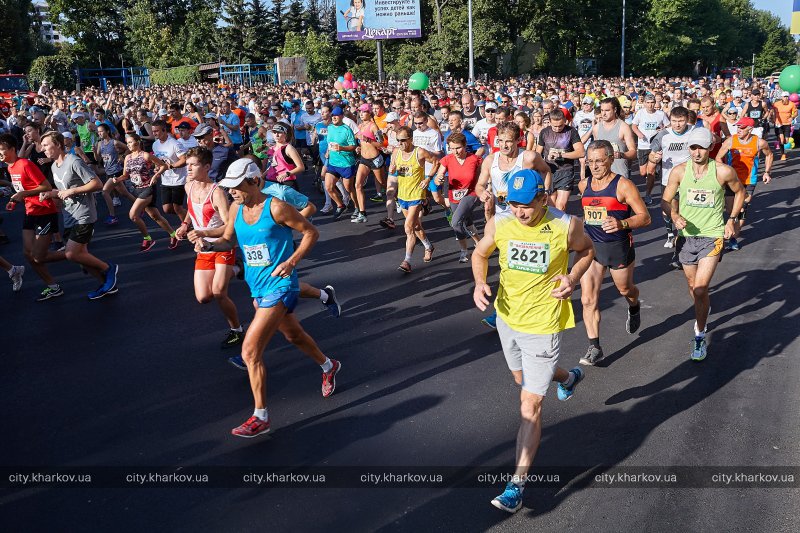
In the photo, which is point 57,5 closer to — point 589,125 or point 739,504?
point 589,125

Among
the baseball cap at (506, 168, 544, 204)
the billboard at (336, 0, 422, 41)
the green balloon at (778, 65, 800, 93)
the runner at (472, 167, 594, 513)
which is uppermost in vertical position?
the billboard at (336, 0, 422, 41)

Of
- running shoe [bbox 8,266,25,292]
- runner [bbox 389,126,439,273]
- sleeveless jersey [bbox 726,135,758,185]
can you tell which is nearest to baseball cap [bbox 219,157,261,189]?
runner [bbox 389,126,439,273]

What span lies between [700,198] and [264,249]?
3.78m

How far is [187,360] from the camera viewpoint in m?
6.44

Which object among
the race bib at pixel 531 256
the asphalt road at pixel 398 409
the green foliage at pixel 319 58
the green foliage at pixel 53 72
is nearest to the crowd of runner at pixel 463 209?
the race bib at pixel 531 256

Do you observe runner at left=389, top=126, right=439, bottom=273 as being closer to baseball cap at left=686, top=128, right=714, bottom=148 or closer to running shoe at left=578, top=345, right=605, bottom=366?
running shoe at left=578, top=345, right=605, bottom=366

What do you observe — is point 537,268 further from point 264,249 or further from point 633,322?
point 633,322

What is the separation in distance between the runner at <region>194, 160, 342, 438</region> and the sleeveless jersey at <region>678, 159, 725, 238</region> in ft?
11.1

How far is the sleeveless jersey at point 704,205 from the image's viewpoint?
5.91 metres

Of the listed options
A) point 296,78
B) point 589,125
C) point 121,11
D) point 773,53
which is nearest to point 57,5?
point 121,11

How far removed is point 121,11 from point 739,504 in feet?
267

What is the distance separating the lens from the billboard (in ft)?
142

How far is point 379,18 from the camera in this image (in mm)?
43438

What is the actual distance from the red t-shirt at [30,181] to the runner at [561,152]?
20.8 feet
